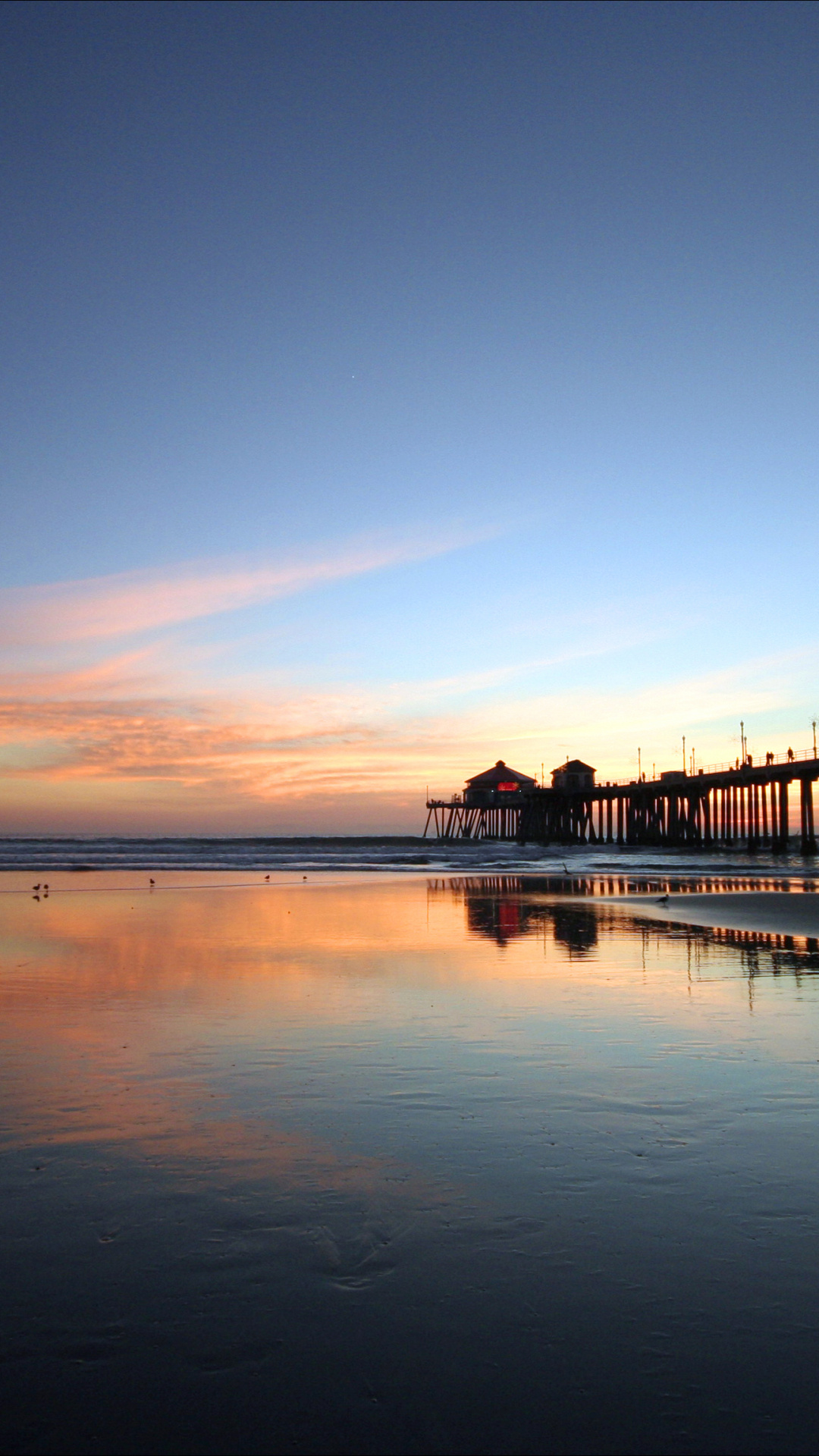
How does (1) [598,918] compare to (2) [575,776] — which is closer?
(1) [598,918]

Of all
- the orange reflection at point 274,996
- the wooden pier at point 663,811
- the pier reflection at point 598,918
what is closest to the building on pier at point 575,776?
the wooden pier at point 663,811

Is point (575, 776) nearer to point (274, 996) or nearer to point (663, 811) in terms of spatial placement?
point (663, 811)

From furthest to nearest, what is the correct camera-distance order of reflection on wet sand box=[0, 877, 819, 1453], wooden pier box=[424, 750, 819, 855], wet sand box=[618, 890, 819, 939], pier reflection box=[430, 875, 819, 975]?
wooden pier box=[424, 750, 819, 855] → wet sand box=[618, 890, 819, 939] → pier reflection box=[430, 875, 819, 975] → reflection on wet sand box=[0, 877, 819, 1453]

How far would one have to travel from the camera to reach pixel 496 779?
112 meters

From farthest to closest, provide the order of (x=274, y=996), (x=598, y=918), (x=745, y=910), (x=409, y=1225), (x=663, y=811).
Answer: (x=663, y=811)
(x=745, y=910)
(x=598, y=918)
(x=274, y=996)
(x=409, y=1225)

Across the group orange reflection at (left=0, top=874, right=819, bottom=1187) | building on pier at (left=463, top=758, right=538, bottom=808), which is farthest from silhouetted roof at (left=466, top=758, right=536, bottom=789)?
orange reflection at (left=0, top=874, right=819, bottom=1187)

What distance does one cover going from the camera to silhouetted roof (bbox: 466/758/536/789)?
112 metres

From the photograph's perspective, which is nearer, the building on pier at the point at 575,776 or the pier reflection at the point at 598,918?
the pier reflection at the point at 598,918

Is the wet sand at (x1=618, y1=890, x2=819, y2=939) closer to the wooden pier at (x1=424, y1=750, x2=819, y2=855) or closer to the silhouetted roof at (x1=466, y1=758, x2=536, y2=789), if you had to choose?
the wooden pier at (x1=424, y1=750, x2=819, y2=855)

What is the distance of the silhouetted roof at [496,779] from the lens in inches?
4400

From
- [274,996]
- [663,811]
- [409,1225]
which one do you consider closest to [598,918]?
[274,996]

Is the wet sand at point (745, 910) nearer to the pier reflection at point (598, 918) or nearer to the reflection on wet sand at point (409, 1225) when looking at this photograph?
the pier reflection at point (598, 918)

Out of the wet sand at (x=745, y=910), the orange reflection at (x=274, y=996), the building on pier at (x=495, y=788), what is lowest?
the wet sand at (x=745, y=910)

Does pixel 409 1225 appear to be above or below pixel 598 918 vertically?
above
